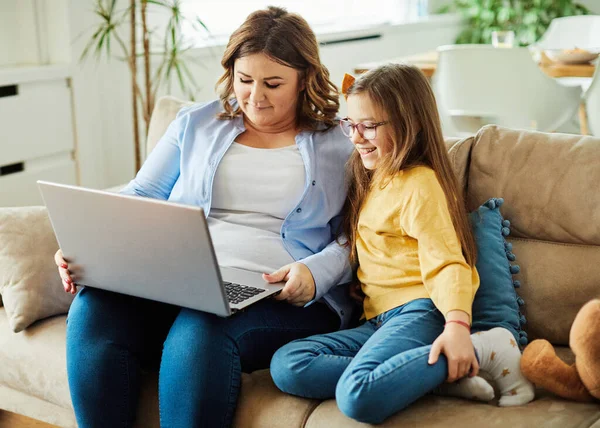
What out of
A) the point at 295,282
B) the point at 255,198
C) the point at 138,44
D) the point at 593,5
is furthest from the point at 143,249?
the point at 593,5

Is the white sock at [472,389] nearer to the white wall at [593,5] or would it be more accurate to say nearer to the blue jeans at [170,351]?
the blue jeans at [170,351]

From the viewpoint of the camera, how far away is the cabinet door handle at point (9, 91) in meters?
2.77

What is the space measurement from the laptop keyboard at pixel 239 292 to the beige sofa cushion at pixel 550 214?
1.79 ft

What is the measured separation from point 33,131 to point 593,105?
2253mm

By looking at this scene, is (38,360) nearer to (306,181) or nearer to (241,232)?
(241,232)

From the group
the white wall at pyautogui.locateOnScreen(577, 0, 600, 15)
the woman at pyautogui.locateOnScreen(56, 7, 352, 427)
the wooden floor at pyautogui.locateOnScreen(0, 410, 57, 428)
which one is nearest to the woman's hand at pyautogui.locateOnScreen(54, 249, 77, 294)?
the woman at pyautogui.locateOnScreen(56, 7, 352, 427)

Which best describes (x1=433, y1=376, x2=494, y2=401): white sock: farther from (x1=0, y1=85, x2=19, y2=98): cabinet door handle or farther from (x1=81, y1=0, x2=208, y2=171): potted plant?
(x1=0, y1=85, x2=19, y2=98): cabinet door handle

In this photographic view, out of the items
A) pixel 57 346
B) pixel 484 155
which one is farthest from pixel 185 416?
pixel 484 155

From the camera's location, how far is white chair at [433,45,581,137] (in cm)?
323

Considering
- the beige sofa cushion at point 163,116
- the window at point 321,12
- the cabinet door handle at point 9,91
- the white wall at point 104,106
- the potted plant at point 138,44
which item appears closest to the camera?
the beige sofa cushion at point 163,116

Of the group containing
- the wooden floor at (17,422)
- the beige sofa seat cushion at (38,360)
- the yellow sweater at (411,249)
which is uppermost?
the yellow sweater at (411,249)

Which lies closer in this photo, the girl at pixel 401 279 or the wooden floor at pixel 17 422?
the girl at pixel 401 279

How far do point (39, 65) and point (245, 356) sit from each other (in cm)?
193

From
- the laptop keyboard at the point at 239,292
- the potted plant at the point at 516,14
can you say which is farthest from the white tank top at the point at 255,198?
the potted plant at the point at 516,14
